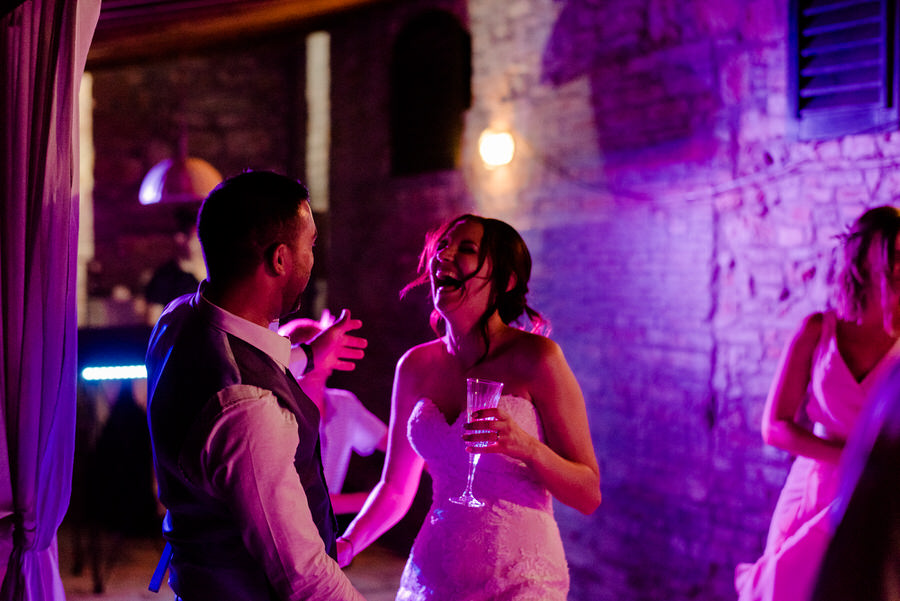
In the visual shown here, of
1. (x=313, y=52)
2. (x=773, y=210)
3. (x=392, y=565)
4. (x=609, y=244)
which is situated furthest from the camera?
(x=313, y=52)

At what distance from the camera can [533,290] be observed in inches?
217

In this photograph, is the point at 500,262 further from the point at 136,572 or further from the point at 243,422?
the point at 136,572

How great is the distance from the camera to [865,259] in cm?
298

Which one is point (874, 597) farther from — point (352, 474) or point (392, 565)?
point (352, 474)

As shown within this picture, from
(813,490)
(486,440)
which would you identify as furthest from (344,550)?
(813,490)

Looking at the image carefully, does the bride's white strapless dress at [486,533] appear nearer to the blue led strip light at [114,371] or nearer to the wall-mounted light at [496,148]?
the wall-mounted light at [496,148]

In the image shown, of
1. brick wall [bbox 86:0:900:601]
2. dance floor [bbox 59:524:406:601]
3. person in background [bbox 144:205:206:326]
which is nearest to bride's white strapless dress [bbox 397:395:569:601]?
brick wall [bbox 86:0:900:601]

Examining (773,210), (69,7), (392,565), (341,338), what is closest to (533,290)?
(773,210)

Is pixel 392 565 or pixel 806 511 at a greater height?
pixel 806 511

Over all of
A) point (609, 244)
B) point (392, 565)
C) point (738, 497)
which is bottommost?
point (392, 565)

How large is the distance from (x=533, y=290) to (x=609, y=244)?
746 mm

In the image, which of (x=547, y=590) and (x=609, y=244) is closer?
(x=547, y=590)

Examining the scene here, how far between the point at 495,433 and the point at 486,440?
0.09ft

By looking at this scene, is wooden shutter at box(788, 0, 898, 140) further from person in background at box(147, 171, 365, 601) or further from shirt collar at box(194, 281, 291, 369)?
shirt collar at box(194, 281, 291, 369)
